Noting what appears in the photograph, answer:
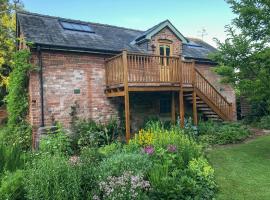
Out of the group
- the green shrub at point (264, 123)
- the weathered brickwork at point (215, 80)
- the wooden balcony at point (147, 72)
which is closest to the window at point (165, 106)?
the wooden balcony at point (147, 72)

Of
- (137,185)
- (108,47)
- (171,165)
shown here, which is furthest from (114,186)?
(108,47)

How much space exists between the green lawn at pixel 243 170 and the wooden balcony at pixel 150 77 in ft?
10.4

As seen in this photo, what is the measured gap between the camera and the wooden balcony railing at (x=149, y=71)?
36.4 feet

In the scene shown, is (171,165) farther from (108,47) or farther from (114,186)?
(108,47)

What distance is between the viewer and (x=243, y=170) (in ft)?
24.4

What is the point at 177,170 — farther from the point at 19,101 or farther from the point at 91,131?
the point at 19,101

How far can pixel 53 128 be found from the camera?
10.8m

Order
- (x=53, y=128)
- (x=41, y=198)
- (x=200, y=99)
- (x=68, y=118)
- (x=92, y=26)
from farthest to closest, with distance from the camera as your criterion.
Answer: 1. (x=92, y=26)
2. (x=200, y=99)
3. (x=68, y=118)
4. (x=53, y=128)
5. (x=41, y=198)

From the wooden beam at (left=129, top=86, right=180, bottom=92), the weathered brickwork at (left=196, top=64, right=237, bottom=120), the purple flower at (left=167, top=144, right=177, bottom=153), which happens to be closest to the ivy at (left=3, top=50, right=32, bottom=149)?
the wooden beam at (left=129, top=86, right=180, bottom=92)

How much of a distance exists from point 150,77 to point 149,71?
0.27 m

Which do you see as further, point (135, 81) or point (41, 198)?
point (135, 81)

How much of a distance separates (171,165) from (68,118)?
6.87m

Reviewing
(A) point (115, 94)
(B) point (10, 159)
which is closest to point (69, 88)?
(A) point (115, 94)

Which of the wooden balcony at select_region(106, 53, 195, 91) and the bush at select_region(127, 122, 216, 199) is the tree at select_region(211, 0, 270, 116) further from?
the wooden balcony at select_region(106, 53, 195, 91)
